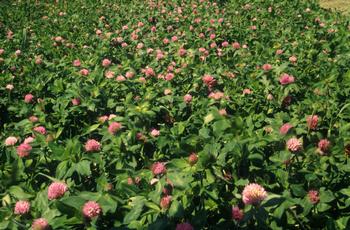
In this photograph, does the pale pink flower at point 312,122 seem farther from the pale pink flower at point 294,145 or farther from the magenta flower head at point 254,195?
the magenta flower head at point 254,195

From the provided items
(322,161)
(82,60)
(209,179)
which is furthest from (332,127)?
(82,60)

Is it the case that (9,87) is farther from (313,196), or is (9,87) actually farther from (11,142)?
(313,196)

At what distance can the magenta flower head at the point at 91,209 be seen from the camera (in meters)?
1.65

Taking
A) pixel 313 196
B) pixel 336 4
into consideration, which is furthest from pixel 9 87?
pixel 336 4

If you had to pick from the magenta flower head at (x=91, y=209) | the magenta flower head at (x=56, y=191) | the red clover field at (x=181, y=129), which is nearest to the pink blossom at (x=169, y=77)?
the red clover field at (x=181, y=129)

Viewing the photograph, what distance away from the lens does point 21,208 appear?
1.81m

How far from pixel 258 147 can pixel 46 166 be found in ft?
4.21

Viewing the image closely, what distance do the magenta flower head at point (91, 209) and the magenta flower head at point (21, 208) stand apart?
1.11 ft

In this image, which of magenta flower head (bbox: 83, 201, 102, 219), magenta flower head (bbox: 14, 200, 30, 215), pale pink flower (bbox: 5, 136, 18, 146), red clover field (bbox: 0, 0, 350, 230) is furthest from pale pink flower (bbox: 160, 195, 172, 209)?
pale pink flower (bbox: 5, 136, 18, 146)

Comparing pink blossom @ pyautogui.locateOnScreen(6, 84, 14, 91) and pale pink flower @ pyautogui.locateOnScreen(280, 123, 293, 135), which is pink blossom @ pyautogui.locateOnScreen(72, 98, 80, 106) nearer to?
pink blossom @ pyautogui.locateOnScreen(6, 84, 14, 91)

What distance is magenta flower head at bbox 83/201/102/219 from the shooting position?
5.42 ft

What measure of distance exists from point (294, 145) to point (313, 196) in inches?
10.8

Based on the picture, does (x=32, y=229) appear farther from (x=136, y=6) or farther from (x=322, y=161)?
(x=136, y=6)

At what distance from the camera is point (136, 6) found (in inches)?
322
